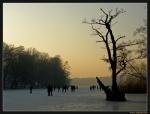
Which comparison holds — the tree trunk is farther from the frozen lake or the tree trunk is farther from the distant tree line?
the distant tree line

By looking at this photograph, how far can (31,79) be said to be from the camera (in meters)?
89.2

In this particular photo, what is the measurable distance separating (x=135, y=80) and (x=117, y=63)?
9.66 meters

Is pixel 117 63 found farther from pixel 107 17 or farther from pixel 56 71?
pixel 56 71

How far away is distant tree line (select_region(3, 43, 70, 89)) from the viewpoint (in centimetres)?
8062

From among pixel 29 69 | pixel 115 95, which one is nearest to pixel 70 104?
pixel 115 95

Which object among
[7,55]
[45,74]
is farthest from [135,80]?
[45,74]

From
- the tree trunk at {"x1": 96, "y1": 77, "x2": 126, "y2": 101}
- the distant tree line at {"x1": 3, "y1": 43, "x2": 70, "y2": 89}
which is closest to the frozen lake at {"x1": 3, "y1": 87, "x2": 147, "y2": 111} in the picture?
the tree trunk at {"x1": 96, "y1": 77, "x2": 126, "y2": 101}

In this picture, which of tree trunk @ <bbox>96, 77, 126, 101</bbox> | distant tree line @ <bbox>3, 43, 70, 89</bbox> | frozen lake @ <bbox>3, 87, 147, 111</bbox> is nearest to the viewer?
frozen lake @ <bbox>3, 87, 147, 111</bbox>

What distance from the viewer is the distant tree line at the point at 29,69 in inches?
3174

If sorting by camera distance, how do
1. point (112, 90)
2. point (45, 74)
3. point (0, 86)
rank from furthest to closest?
point (45, 74)
point (112, 90)
point (0, 86)

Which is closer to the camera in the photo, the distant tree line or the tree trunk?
the tree trunk

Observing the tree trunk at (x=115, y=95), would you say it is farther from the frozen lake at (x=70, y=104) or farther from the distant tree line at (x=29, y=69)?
the distant tree line at (x=29, y=69)

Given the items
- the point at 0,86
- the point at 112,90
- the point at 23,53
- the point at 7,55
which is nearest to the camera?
the point at 0,86

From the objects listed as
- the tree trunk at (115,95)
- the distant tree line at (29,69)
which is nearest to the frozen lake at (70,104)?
the tree trunk at (115,95)
